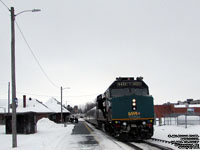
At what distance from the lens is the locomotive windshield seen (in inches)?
744

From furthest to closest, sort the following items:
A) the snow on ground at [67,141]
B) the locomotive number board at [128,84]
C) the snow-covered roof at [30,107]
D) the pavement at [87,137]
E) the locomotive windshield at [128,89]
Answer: the snow-covered roof at [30,107]
the locomotive number board at [128,84]
the locomotive windshield at [128,89]
the pavement at [87,137]
the snow on ground at [67,141]

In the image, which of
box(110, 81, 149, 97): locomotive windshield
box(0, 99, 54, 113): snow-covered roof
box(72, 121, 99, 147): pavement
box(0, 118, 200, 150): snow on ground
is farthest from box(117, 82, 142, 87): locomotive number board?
box(0, 99, 54, 113): snow-covered roof

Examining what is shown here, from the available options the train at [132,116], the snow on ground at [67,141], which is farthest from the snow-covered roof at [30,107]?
the train at [132,116]

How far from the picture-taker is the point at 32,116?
26.6m

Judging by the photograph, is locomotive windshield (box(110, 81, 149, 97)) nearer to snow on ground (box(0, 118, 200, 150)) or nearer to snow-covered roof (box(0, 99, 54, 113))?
snow on ground (box(0, 118, 200, 150))

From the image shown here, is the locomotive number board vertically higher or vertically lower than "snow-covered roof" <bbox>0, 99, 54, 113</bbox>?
higher

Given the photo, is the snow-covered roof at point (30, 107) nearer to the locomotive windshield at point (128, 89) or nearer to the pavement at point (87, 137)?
the pavement at point (87, 137)

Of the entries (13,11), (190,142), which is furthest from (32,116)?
(190,142)

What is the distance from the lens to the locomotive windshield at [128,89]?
1891 centimetres

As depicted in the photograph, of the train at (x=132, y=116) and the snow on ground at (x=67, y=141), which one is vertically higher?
the train at (x=132, y=116)

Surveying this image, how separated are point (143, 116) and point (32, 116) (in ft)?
42.1

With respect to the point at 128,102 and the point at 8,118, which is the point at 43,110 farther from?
the point at 128,102

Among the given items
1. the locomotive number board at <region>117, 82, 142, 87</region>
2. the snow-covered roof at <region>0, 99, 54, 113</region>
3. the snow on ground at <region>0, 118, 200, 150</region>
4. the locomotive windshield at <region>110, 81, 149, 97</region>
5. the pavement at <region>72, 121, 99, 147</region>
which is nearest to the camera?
the snow on ground at <region>0, 118, 200, 150</region>

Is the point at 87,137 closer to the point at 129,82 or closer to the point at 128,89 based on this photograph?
the point at 128,89
